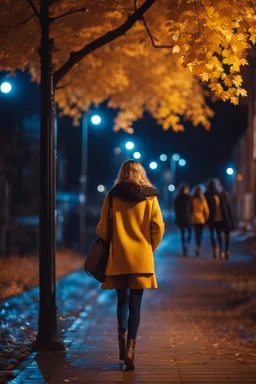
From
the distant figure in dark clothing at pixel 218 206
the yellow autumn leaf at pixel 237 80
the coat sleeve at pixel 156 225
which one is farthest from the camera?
the distant figure in dark clothing at pixel 218 206

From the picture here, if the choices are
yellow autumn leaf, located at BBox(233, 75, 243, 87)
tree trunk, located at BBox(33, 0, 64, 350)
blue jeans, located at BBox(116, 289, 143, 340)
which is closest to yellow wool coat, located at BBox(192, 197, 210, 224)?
tree trunk, located at BBox(33, 0, 64, 350)

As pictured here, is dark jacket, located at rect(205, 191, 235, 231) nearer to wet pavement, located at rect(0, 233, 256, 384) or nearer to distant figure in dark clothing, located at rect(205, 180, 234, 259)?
distant figure in dark clothing, located at rect(205, 180, 234, 259)

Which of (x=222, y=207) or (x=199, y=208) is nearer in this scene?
(x=222, y=207)

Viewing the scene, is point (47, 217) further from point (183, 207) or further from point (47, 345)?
point (183, 207)

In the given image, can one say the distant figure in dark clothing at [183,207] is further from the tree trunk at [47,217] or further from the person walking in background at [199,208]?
the tree trunk at [47,217]

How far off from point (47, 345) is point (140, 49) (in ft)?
28.1

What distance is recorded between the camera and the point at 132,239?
26.3ft

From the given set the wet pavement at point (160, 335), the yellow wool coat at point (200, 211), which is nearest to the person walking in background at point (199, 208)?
the yellow wool coat at point (200, 211)

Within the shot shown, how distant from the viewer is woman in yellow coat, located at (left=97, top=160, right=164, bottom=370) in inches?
313

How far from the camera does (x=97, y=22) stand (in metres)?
10.9

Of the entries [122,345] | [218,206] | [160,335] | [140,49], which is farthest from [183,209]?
[122,345]

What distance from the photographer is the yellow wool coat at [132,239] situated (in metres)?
7.95

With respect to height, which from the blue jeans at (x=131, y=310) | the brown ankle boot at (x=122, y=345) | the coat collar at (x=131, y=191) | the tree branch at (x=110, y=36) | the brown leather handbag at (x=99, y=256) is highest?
the tree branch at (x=110, y=36)

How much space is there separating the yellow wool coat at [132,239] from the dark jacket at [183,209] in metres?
7.40
